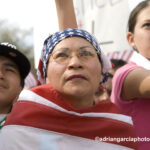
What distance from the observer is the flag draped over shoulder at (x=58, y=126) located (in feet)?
3.78

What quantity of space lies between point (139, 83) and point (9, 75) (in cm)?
78

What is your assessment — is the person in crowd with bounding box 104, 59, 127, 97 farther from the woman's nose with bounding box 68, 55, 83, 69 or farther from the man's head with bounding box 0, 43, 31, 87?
the woman's nose with bounding box 68, 55, 83, 69

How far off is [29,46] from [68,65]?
2006 centimetres

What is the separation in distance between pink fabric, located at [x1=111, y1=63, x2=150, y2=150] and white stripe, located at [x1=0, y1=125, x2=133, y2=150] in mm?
230

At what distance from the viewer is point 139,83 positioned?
1271 mm

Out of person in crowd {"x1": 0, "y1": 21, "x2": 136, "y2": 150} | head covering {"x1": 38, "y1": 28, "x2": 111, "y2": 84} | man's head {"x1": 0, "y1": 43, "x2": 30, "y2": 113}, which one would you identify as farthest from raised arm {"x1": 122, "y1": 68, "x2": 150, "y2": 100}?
man's head {"x1": 0, "y1": 43, "x2": 30, "y2": 113}

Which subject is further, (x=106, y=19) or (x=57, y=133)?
(x=106, y=19)

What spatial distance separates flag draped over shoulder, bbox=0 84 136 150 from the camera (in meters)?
1.15

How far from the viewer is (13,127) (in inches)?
46.3

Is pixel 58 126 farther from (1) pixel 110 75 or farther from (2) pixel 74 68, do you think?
(1) pixel 110 75

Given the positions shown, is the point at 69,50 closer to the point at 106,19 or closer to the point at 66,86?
the point at 66,86

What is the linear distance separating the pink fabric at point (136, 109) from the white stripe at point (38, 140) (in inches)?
9.1

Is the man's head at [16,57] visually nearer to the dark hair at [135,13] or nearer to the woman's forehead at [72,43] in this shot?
the woman's forehead at [72,43]

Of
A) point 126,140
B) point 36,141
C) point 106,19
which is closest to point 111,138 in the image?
point 126,140
